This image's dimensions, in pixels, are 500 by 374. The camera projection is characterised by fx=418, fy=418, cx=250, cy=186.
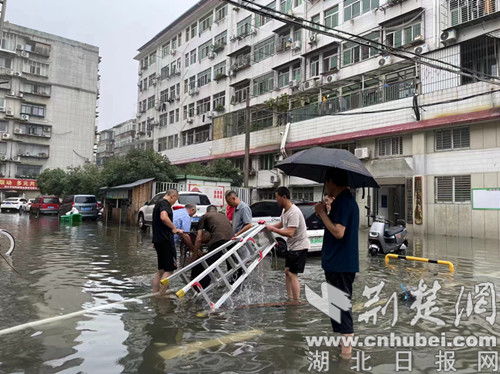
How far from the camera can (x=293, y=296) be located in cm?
591

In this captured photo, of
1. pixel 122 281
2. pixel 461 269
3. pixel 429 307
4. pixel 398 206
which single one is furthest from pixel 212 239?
pixel 398 206

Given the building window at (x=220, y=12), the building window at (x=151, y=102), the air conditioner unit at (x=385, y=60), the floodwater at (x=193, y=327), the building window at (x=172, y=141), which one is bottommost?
the floodwater at (x=193, y=327)

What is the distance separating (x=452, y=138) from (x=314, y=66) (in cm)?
1176

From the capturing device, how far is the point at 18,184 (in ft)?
172

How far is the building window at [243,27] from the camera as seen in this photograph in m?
35.4

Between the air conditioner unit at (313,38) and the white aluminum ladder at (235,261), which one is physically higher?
the air conditioner unit at (313,38)

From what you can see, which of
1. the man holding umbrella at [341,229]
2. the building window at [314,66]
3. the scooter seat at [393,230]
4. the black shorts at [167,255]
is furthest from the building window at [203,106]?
the man holding umbrella at [341,229]

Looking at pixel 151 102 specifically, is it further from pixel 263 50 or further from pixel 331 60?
pixel 331 60

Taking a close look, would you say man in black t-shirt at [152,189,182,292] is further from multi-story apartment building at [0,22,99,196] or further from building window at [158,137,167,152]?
multi-story apartment building at [0,22,99,196]

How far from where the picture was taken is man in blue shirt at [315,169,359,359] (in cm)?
386

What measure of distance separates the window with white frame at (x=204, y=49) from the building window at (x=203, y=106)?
4517 mm

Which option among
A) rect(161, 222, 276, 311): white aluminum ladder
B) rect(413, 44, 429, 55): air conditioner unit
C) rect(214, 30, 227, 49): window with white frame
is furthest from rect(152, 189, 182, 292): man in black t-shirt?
rect(214, 30, 227, 49): window with white frame

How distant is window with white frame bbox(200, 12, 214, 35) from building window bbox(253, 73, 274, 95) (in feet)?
37.5

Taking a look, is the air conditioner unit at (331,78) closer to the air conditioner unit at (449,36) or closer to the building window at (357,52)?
the building window at (357,52)
